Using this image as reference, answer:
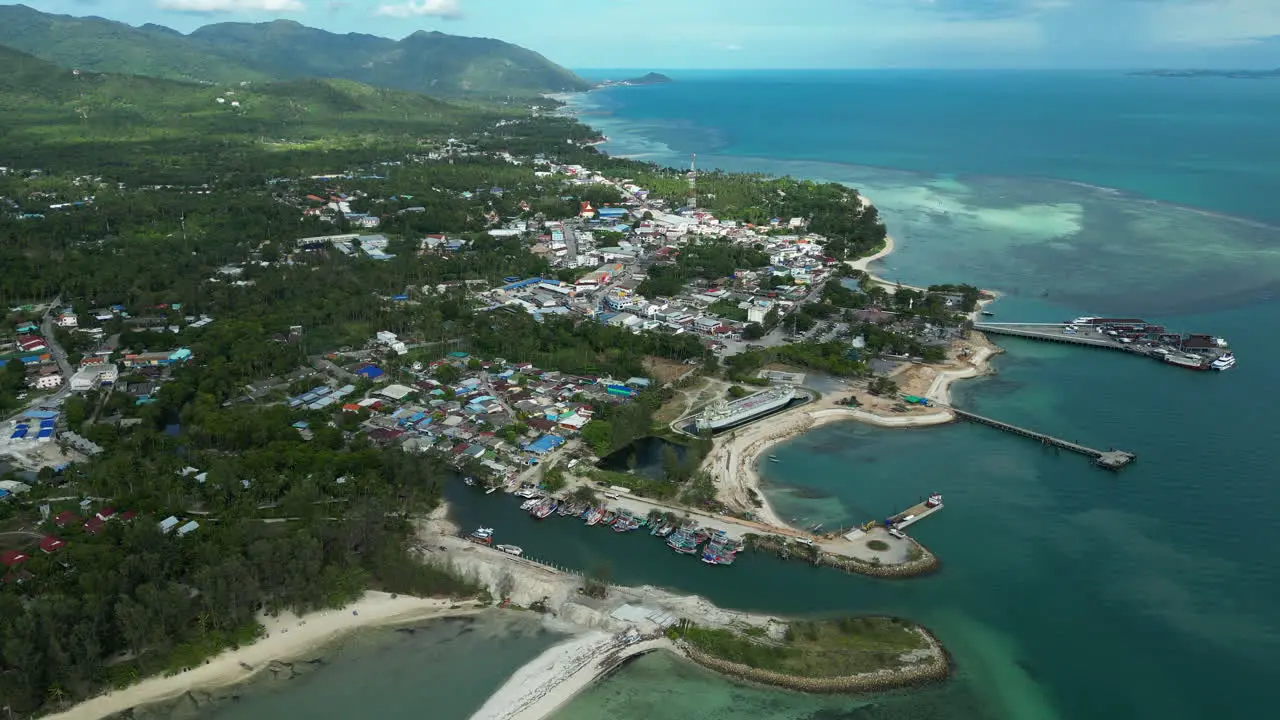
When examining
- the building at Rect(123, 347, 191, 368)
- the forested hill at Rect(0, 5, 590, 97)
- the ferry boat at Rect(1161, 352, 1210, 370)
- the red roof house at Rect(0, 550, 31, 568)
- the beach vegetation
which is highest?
the forested hill at Rect(0, 5, 590, 97)

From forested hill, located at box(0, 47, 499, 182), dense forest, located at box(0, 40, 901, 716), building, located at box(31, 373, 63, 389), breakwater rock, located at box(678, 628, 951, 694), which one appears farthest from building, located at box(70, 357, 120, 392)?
forested hill, located at box(0, 47, 499, 182)

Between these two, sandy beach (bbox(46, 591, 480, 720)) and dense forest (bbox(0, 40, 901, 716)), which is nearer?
sandy beach (bbox(46, 591, 480, 720))

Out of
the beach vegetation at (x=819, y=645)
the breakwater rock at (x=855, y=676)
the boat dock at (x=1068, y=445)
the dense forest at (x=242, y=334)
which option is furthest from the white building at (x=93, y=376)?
the boat dock at (x=1068, y=445)

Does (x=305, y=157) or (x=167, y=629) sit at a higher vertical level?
(x=305, y=157)

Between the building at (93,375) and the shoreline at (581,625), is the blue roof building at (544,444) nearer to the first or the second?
the shoreline at (581,625)

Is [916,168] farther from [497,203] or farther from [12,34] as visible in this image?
[12,34]

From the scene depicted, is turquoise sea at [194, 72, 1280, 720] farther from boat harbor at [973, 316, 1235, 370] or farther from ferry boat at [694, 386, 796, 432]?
ferry boat at [694, 386, 796, 432]

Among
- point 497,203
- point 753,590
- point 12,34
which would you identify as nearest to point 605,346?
point 753,590
